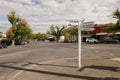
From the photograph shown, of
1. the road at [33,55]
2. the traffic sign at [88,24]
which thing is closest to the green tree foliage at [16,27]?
the road at [33,55]

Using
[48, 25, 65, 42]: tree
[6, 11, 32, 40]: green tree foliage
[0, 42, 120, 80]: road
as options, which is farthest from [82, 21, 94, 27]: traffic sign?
[48, 25, 65, 42]: tree

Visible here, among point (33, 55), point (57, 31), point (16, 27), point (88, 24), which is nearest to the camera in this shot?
point (88, 24)

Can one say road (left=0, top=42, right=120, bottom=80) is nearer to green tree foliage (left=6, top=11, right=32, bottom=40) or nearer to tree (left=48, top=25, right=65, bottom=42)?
green tree foliage (left=6, top=11, right=32, bottom=40)

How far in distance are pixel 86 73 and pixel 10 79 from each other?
360 centimetres

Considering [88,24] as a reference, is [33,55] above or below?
below

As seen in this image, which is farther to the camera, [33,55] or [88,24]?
[33,55]

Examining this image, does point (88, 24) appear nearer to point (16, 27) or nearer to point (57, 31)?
point (16, 27)

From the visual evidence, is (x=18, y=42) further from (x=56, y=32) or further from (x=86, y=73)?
(x=86, y=73)

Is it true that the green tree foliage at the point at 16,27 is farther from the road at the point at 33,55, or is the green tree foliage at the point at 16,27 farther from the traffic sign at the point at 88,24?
the traffic sign at the point at 88,24

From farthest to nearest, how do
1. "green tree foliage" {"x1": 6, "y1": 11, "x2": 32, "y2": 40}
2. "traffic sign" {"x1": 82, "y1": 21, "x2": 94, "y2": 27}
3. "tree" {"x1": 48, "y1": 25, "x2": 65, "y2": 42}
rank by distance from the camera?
"tree" {"x1": 48, "y1": 25, "x2": 65, "y2": 42}
"green tree foliage" {"x1": 6, "y1": 11, "x2": 32, "y2": 40}
"traffic sign" {"x1": 82, "y1": 21, "x2": 94, "y2": 27}

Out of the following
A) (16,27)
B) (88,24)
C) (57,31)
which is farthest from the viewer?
(57,31)

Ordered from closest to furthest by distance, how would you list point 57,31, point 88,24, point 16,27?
point 88,24 → point 16,27 → point 57,31

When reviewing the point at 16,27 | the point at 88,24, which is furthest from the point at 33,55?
the point at 16,27

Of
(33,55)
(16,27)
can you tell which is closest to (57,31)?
(16,27)
